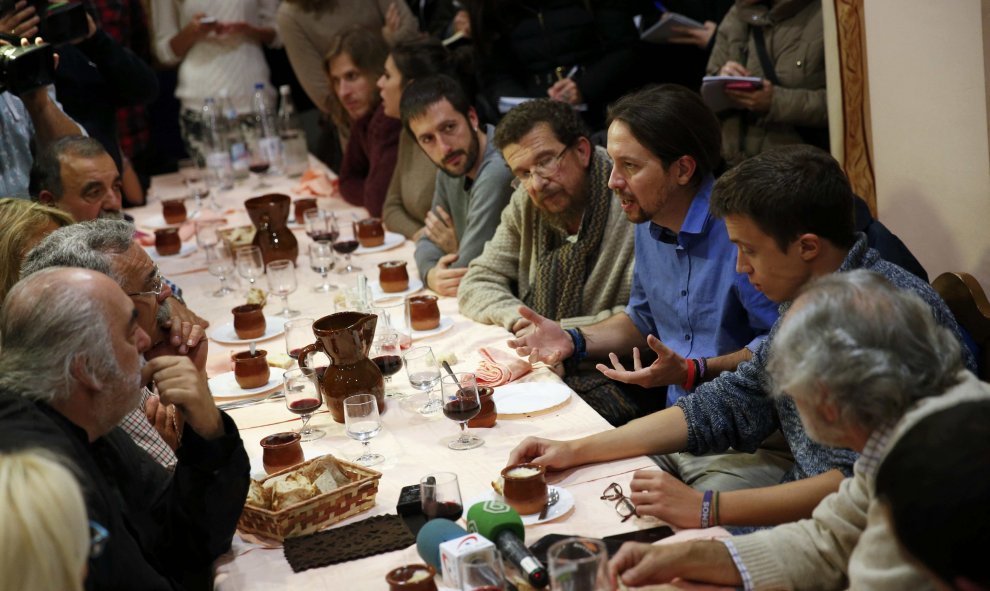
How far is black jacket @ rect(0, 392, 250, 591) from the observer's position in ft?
5.88

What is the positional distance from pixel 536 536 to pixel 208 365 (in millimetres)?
1574

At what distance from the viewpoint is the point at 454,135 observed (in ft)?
13.6

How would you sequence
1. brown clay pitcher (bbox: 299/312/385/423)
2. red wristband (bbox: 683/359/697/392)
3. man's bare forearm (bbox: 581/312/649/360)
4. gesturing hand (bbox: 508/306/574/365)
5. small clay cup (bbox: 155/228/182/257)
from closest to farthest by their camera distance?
brown clay pitcher (bbox: 299/312/385/423) < red wristband (bbox: 683/359/697/392) < gesturing hand (bbox: 508/306/574/365) < man's bare forearm (bbox: 581/312/649/360) < small clay cup (bbox: 155/228/182/257)

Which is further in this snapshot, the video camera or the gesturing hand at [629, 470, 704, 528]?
the video camera

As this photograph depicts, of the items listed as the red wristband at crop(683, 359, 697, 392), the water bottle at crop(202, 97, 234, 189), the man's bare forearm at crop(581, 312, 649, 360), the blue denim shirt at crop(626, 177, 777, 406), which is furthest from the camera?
the water bottle at crop(202, 97, 234, 189)

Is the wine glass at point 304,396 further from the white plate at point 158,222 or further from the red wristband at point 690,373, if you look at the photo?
the white plate at point 158,222

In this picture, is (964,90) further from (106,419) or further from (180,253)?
(180,253)

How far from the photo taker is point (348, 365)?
2.64m

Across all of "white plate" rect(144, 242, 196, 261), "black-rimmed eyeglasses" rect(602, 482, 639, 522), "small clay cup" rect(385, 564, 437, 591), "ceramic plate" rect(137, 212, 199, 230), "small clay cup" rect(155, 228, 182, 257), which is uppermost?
"small clay cup" rect(385, 564, 437, 591)

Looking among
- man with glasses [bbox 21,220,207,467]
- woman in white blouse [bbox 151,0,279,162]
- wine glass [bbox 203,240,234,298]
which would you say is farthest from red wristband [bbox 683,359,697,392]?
woman in white blouse [bbox 151,0,279,162]

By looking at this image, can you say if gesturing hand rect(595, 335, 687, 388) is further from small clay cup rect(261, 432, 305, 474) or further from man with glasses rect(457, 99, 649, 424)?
small clay cup rect(261, 432, 305, 474)

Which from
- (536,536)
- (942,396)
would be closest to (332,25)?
(536,536)

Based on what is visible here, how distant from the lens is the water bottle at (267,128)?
606 centimetres

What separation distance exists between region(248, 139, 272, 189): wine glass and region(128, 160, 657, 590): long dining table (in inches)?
69.3
